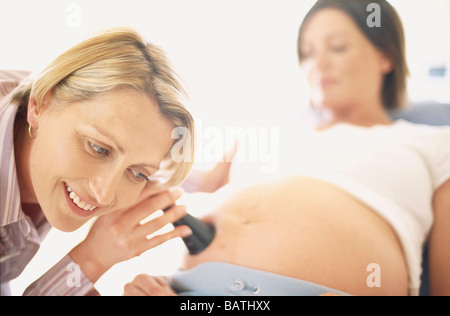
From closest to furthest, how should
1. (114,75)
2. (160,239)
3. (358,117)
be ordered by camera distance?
1. (114,75)
2. (160,239)
3. (358,117)

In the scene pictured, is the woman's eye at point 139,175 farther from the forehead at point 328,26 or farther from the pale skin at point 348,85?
the forehead at point 328,26

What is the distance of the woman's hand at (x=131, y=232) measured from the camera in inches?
34.4

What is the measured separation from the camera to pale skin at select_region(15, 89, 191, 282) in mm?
786

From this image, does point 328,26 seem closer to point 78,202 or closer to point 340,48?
point 340,48

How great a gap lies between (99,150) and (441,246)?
0.79 metres

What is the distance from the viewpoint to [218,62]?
918 millimetres

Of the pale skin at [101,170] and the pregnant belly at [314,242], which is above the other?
the pale skin at [101,170]

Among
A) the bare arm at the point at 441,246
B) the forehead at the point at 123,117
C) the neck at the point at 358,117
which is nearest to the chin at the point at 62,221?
the forehead at the point at 123,117

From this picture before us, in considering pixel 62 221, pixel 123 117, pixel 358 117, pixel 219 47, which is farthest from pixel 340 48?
pixel 62 221

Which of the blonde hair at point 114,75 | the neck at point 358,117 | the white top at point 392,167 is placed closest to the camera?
the blonde hair at point 114,75

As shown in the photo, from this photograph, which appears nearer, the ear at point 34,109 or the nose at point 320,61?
the ear at point 34,109

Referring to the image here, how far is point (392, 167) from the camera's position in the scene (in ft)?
3.05

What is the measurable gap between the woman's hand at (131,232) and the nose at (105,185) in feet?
0.22
